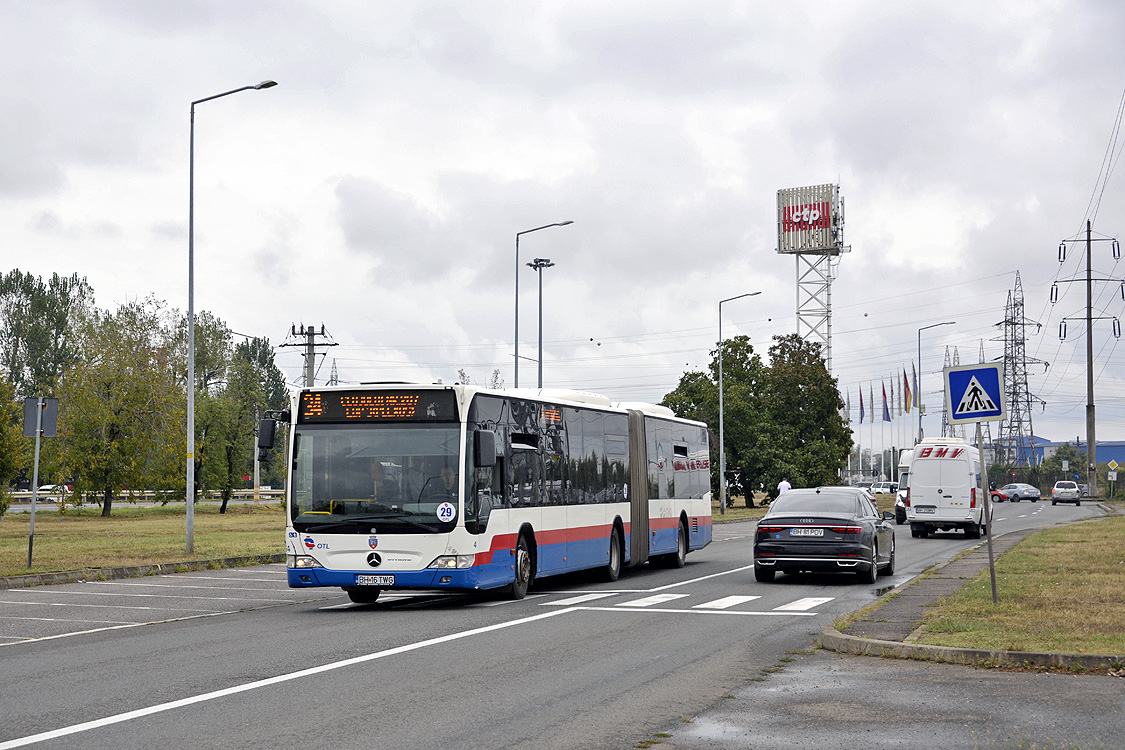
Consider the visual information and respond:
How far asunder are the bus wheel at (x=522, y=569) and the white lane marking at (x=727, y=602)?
2610 mm

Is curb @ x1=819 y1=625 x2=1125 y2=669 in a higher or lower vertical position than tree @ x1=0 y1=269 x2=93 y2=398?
lower

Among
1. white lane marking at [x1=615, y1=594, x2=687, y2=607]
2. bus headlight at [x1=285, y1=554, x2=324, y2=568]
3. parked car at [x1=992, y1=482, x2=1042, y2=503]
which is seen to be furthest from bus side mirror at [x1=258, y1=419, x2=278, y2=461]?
parked car at [x1=992, y1=482, x2=1042, y2=503]

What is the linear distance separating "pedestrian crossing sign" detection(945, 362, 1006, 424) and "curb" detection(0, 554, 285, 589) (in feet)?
48.9

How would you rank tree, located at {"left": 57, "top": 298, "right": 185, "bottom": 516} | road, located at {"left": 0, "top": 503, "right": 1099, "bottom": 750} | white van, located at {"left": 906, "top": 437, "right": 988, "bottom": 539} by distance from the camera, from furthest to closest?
tree, located at {"left": 57, "top": 298, "right": 185, "bottom": 516} → white van, located at {"left": 906, "top": 437, "right": 988, "bottom": 539} → road, located at {"left": 0, "top": 503, "right": 1099, "bottom": 750}

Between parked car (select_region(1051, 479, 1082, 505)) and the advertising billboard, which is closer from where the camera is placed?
parked car (select_region(1051, 479, 1082, 505))

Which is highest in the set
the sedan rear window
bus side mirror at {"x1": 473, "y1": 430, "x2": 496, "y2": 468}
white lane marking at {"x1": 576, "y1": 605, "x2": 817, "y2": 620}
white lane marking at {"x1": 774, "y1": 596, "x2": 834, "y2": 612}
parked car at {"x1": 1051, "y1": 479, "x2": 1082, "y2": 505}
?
bus side mirror at {"x1": 473, "y1": 430, "x2": 496, "y2": 468}

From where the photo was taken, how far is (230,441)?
70250mm

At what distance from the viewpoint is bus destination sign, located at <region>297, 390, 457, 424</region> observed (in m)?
16.7

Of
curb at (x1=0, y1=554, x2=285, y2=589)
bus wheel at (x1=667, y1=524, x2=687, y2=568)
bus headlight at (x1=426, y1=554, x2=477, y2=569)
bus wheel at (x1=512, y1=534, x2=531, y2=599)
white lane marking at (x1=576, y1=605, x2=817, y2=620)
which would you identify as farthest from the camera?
bus wheel at (x1=667, y1=524, x2=687, y2=568)

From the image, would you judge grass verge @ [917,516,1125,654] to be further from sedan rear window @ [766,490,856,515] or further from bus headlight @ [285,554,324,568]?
bus headlight @ [285,554,324,568]

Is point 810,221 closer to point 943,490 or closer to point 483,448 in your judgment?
point 943,490

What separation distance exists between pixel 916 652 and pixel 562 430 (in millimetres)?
9547

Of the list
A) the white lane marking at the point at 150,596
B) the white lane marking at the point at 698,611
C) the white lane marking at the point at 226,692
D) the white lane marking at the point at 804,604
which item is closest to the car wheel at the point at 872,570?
the white lane marking at the point at 804,604

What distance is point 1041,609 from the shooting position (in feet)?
47.0
